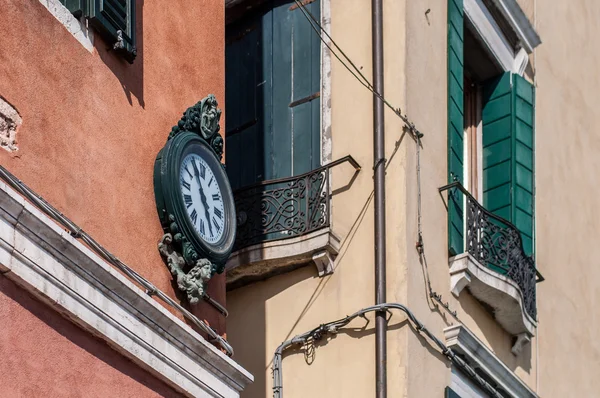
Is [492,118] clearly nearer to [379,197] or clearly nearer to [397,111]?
→ [397,111]

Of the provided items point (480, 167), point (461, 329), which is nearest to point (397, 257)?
point (461, 329)

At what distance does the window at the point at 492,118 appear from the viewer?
499 inches

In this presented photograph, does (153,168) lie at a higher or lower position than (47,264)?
higher

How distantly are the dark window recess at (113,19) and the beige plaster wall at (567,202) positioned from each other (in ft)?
18.8

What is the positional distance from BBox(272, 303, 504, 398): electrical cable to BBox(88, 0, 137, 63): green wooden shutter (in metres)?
3.05

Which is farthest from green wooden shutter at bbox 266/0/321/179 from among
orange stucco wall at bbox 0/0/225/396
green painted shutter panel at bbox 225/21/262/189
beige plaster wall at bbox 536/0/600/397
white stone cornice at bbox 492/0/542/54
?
orange stucco wall at bbox 0/0/225/396

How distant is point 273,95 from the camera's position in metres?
12.3

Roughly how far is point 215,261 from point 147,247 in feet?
1.80

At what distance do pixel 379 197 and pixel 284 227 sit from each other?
2.68 feet

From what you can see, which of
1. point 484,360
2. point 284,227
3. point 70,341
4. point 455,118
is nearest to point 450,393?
point 484,360

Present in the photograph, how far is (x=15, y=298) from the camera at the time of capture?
7137 millimetres

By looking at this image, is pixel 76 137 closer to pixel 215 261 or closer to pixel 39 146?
pixel 39 146

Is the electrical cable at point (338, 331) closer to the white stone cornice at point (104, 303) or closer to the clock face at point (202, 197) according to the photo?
the clock face at point (202, 197)

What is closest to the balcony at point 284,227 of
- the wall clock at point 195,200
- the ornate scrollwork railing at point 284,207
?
the ornate scrollwork railing at point 284,207
